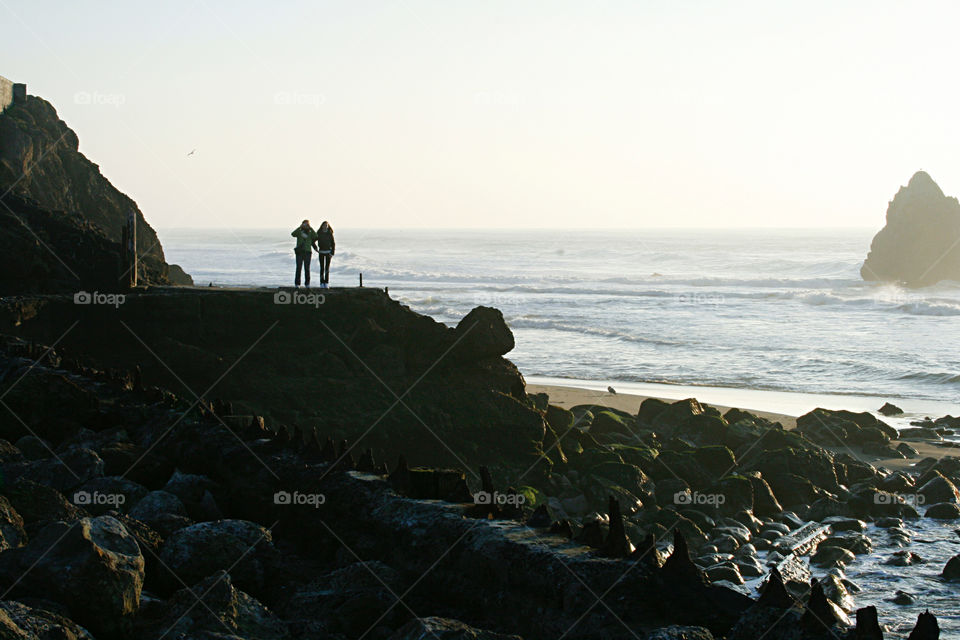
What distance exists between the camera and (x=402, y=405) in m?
16.0

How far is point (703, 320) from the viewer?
50969 millimetres

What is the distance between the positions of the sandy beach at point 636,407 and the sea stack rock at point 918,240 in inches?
2673

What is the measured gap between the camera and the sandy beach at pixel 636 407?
19.8 m

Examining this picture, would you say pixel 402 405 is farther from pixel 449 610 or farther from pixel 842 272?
pixel 842 272

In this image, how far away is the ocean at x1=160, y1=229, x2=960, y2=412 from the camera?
105 feet

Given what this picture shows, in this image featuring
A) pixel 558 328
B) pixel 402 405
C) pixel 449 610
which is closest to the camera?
pixel 449 610

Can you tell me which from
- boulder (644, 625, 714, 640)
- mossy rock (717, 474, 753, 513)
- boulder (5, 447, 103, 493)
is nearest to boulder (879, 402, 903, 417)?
mossy rock (717, 474, 753, 513)

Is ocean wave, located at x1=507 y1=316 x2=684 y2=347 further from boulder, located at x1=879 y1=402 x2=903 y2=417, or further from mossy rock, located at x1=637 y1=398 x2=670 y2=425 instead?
mossy rock, located at x1=637 y1=398 x2=670 y2=425

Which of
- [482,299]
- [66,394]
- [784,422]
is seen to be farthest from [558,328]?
[66,394]

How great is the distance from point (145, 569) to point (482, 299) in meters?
60.8

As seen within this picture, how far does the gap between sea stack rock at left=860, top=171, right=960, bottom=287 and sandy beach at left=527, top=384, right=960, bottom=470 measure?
67891 mm

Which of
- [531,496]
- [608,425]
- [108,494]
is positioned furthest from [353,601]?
[608,425]

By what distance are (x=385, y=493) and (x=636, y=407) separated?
18.1 m

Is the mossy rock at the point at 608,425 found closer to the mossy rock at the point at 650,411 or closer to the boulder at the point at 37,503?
the mossy rock at the point at 650,411
